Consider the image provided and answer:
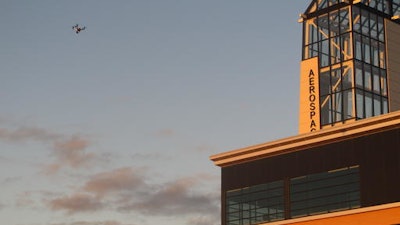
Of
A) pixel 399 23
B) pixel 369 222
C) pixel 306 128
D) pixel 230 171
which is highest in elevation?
pixel 399 23

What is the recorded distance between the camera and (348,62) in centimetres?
9450

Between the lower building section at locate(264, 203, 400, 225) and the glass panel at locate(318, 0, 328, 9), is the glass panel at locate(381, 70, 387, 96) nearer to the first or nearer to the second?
the glass panel at locate(318, 0, 328, 9)

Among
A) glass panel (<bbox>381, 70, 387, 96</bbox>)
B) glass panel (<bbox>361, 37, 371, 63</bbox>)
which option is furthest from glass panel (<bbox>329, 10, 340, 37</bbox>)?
glass panel (<bbox>381, 70, 387, 96</bbox>)

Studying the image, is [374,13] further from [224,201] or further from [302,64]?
[224,201]

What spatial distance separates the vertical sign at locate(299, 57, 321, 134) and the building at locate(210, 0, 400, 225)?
114mm

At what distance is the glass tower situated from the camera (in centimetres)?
9312

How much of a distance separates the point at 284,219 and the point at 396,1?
3713 centimetres

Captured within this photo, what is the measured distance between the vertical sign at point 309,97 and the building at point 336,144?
114 millimetres

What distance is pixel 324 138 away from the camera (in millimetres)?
76000

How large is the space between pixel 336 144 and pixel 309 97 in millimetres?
19244

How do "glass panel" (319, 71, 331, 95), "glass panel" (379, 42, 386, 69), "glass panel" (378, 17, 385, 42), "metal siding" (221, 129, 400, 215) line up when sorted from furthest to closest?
"glass panel" (378, 17, 385, 42) < "glass panel" (379, 42, 386, 69) < "glass panel" (319, 71, 331, 95) < "metal siding" (221, 129, 400, 215)

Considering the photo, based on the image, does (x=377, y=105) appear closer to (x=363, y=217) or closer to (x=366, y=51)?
(x=366, y=51)

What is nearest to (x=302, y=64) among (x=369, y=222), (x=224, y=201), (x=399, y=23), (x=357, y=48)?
(x=357, y=48)

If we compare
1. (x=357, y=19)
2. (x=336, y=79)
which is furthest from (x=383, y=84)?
(x=357, y=19)
